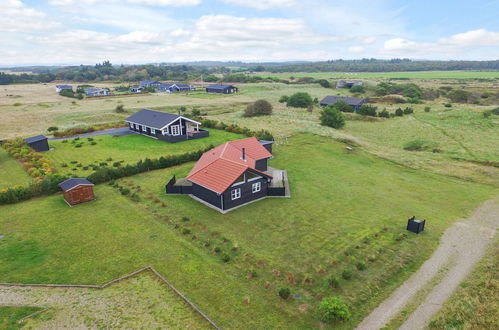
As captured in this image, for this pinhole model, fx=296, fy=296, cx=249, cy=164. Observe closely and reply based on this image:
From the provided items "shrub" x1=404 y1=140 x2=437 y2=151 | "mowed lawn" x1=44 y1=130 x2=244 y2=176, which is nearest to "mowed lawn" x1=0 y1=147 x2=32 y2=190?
"mowed lawn" x1=44 y1=130 x2=244 y2=176

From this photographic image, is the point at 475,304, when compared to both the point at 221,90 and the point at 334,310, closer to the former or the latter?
the point at 334,310

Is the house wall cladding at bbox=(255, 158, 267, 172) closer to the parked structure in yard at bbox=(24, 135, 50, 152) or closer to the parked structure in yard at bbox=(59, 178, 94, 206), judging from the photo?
the parked structure in yard at bbox=(59, 178, 94, 206)

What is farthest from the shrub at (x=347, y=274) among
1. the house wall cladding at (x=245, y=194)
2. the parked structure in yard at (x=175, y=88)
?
the parked structure in yard at (x=175, y=88)

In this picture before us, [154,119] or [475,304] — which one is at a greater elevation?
[154,119]

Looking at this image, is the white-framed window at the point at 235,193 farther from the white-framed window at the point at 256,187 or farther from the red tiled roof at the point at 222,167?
the white-framed window at the point at 256,187

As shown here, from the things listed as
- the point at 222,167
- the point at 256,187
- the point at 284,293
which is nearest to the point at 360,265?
the point at 284,293

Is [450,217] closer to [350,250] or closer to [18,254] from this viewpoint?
[350,250]

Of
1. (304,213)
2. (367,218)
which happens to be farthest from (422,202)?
(304,213)
